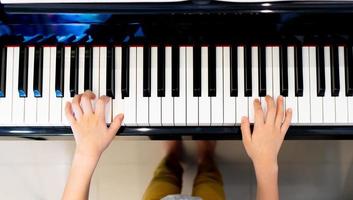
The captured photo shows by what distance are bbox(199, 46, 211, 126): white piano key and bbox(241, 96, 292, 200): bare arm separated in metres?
0.09

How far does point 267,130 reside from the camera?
3.26ft

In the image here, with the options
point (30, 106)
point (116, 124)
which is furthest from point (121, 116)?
point (30, 106)

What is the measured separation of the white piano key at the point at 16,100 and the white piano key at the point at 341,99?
80cm

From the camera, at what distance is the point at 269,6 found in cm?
90

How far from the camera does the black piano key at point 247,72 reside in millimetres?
991

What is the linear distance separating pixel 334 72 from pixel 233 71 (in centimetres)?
25

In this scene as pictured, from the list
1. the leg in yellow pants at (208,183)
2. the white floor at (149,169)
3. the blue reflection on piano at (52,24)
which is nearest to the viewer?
the blue reflection on piano at (52,24)

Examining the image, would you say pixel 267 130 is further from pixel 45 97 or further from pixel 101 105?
pixel 45 97

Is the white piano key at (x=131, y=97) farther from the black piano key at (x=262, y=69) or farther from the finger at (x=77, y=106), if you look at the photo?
the black piano key at (x=262, y=69)

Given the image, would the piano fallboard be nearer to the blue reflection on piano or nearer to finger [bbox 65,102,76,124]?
finger [bbox 65,102,76,124]

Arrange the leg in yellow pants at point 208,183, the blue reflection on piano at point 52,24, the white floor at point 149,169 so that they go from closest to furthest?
1. the blue reflection on piano at point 52,24
2. the leg in yellow pants at point 208,183
3. the white floor at point 149,169

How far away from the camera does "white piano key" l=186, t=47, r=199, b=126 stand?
100cm

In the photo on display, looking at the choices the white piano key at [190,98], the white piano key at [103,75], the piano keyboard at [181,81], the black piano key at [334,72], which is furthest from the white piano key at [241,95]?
the white piano key at [103,75]

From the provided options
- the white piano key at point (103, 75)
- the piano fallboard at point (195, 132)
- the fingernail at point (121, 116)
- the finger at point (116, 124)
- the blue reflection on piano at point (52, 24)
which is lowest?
the piano fallboard at point (195, 132)
